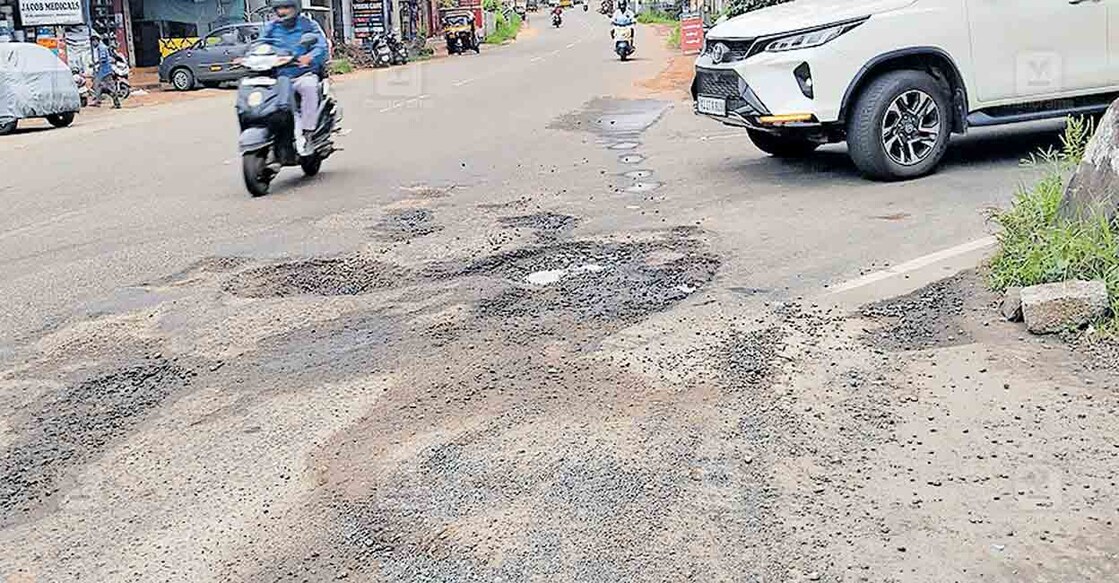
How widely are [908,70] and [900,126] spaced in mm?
414

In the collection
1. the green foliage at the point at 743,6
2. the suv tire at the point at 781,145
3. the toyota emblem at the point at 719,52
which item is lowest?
the suv tire at the point at 781,145

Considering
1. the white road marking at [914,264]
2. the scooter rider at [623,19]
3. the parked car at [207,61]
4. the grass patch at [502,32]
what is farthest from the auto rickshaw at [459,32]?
the white road marking at [914,264]

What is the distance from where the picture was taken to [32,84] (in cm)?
1897

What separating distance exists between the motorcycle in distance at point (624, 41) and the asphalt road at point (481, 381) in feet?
80.5

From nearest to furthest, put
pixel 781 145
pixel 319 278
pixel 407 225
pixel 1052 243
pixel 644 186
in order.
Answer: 1. pixel 1052 243
2. pixel 319 278
3. pixel 407 225
4. pixel 644 186
5. pixel 781 145

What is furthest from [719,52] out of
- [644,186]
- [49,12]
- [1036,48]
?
[49,12]

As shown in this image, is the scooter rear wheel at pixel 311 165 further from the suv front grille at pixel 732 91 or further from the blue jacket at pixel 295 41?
the suv front grille at pixel 732 91

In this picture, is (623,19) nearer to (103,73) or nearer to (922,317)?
(103,73)

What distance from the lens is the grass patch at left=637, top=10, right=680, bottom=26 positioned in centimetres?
6831

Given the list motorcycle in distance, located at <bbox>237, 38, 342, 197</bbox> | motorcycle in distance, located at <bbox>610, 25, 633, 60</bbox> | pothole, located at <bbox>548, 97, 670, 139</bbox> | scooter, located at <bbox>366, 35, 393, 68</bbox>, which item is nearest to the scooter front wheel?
motorcycle in distance, located at <bbox>237, 38, 342, 197</bbox>

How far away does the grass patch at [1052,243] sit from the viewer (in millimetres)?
5500

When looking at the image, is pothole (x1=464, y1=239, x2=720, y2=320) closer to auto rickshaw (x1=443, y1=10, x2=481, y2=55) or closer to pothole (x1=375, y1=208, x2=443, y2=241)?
pothole (x1=375, y1=208, x2=443, y2=241)

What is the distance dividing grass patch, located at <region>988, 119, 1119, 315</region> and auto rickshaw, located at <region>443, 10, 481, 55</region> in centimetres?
4052

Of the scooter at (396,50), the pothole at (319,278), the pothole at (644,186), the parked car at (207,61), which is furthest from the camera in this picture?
the scooter at (396,50)
